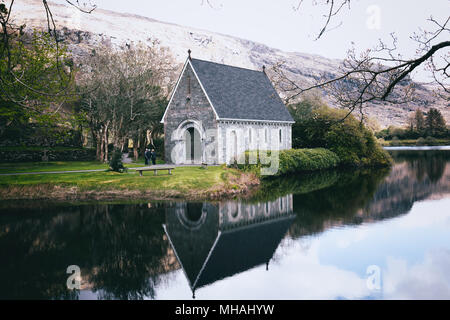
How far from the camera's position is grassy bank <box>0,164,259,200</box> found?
21.0 metres

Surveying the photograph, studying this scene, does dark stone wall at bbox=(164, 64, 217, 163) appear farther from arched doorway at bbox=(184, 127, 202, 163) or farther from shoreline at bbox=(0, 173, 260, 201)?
shoreline at bbox=(0, 173, 260, 201)

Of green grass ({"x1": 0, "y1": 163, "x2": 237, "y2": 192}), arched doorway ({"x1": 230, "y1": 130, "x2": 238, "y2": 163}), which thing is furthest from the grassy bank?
arched doorway ({"x1": 230, "y1": 130, "x2": 238, "y2": 163})

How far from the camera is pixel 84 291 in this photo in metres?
8.81

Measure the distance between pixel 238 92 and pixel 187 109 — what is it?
5.55m

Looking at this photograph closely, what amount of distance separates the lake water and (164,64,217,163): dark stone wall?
40.6ft

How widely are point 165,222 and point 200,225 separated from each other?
1494mm

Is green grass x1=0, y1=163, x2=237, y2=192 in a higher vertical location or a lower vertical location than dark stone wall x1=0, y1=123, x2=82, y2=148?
lower

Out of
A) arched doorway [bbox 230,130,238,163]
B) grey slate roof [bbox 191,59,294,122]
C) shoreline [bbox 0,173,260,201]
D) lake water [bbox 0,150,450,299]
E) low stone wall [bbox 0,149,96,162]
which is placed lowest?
lake water [bbox 0,150,450,299]

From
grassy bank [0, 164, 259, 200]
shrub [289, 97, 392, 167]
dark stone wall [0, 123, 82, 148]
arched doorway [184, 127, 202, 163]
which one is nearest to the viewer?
grassy bank [0, 164, 259, 200]

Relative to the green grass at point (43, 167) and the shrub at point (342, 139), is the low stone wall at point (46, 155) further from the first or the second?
the shrub at point (342, 139)

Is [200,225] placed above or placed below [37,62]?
below

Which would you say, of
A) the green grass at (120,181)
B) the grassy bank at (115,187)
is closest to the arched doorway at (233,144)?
the green grass at (120,181)
